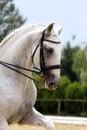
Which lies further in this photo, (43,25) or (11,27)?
(11,27)

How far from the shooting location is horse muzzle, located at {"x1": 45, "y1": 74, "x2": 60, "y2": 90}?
484 centimetres

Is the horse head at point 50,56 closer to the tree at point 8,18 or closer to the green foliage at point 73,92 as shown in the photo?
the green foliage at point 73,92

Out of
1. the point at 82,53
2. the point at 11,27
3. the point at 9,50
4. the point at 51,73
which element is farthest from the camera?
the point at 82,53

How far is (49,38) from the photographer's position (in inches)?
198

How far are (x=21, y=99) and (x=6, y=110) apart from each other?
209 millimetres

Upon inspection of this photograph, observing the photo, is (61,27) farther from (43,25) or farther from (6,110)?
(6,110)

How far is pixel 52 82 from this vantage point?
191 inches

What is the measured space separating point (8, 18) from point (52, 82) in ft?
91.8

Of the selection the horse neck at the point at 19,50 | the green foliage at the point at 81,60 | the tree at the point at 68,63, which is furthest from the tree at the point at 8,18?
the horse neck at the point at 19,50

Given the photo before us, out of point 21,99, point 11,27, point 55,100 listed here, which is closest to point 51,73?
point 21,99

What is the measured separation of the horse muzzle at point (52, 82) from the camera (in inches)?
191

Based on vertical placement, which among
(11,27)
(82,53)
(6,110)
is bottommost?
(82,53)

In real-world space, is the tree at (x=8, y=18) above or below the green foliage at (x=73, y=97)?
above

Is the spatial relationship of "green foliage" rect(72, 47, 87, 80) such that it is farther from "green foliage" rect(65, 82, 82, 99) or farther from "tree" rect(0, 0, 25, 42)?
"green foliage" rect(65, 82, 82, 99)
